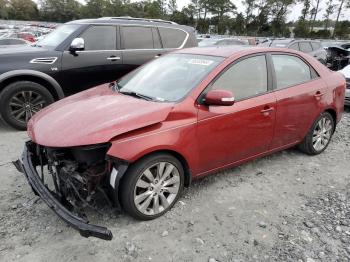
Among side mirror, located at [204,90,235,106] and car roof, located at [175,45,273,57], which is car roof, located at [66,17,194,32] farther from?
side mirror, located at [204,90,235,106]

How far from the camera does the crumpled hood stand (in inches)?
117

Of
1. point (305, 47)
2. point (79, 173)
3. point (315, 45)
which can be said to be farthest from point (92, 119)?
point (315, 45)

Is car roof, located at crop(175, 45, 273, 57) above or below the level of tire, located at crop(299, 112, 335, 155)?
above

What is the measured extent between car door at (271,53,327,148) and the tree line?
50.8m

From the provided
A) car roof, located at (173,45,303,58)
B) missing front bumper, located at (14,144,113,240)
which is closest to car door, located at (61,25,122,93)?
car roof, located at (173,45,303,58)

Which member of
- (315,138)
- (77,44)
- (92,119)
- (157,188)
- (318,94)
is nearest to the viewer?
(92,119)

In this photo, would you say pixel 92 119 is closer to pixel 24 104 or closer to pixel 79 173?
pixel 79 173

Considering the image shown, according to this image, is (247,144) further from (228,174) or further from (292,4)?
(292,4)

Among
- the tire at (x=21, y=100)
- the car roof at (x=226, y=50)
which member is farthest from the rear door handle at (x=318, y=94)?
the tire at (x=21, y=100)

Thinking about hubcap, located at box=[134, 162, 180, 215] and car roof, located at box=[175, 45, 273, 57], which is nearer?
hubcap, located at box=[134, 162, 180, 215]

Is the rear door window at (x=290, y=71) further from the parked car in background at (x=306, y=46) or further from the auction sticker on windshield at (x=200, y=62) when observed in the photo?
the parked car in background at (x=306, y=46)

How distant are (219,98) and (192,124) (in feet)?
1.18

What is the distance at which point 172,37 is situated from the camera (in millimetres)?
7129

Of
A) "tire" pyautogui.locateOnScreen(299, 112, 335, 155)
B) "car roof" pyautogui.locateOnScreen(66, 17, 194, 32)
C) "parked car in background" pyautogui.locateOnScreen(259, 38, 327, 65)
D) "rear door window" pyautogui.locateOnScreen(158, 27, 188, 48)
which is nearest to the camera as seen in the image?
"tire" pyautogui.locateOnScreen(299, 112, 335, 155)
